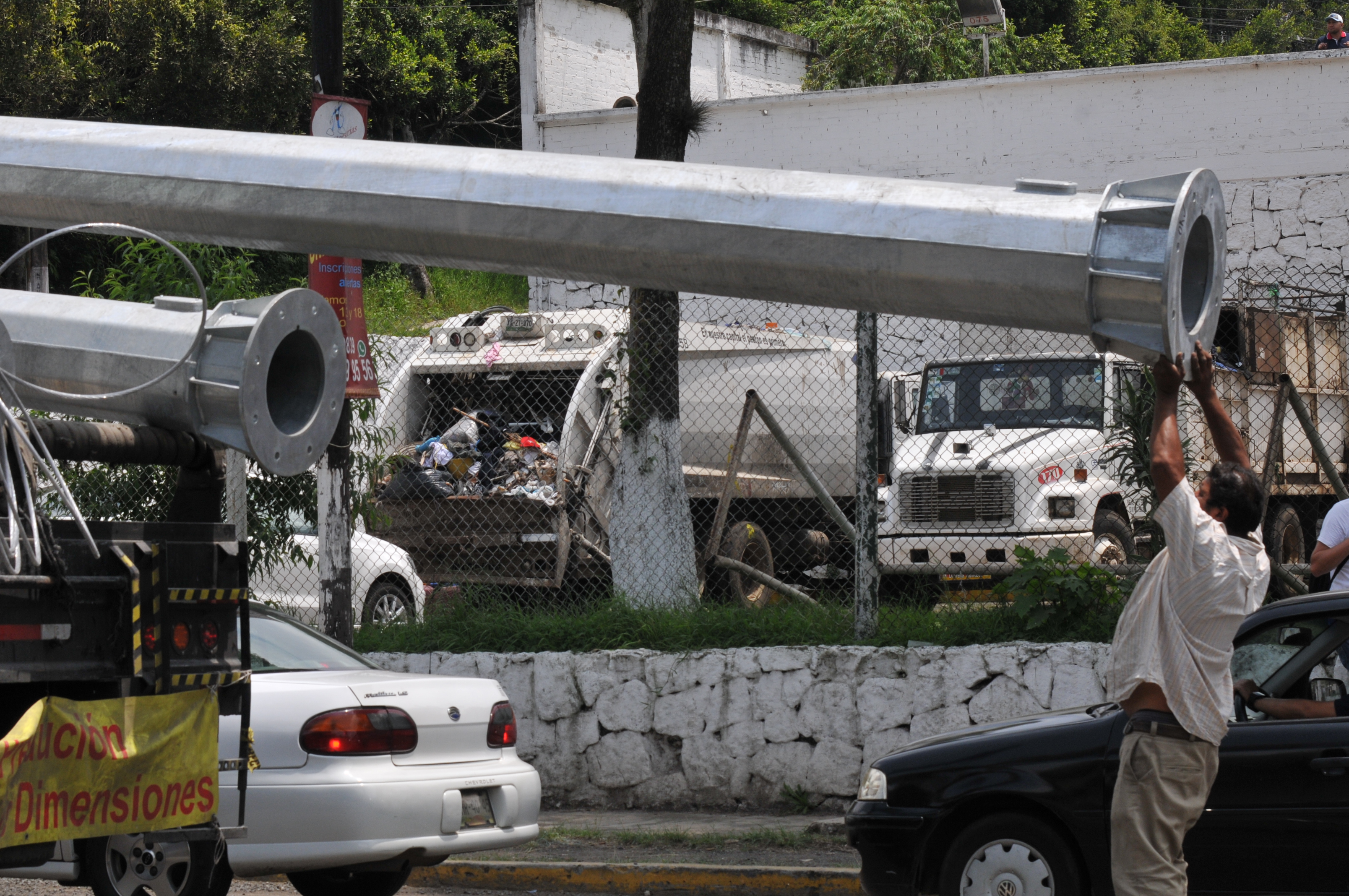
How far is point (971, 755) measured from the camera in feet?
20.6

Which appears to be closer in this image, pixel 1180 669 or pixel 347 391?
pixel 1180 669

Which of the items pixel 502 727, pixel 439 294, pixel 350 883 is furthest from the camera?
pixel 439 294

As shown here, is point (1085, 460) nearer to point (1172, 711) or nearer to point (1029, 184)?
point (1172, 711)

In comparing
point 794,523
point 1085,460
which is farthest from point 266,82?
point 1085,460

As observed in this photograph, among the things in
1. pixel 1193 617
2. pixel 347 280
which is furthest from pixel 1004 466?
pixel 1193 617

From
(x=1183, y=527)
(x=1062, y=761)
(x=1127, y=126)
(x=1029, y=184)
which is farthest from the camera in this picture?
(x=1127, y=126)

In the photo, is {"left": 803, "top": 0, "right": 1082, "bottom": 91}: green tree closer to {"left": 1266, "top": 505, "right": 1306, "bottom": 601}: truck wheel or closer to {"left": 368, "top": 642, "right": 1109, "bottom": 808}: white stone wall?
{"left": 1266, "top": 505, "right": 1306, "bottom": 601}: truck wheel

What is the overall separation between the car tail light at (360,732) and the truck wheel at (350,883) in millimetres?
926

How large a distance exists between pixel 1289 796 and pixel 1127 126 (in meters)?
17.8

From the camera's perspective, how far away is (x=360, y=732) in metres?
6.47

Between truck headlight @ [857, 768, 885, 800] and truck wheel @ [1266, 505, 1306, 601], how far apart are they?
597cm

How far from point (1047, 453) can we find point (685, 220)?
456 inches

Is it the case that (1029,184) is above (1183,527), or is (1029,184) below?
above

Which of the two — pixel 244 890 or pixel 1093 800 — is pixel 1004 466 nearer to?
pixel 1093 800
